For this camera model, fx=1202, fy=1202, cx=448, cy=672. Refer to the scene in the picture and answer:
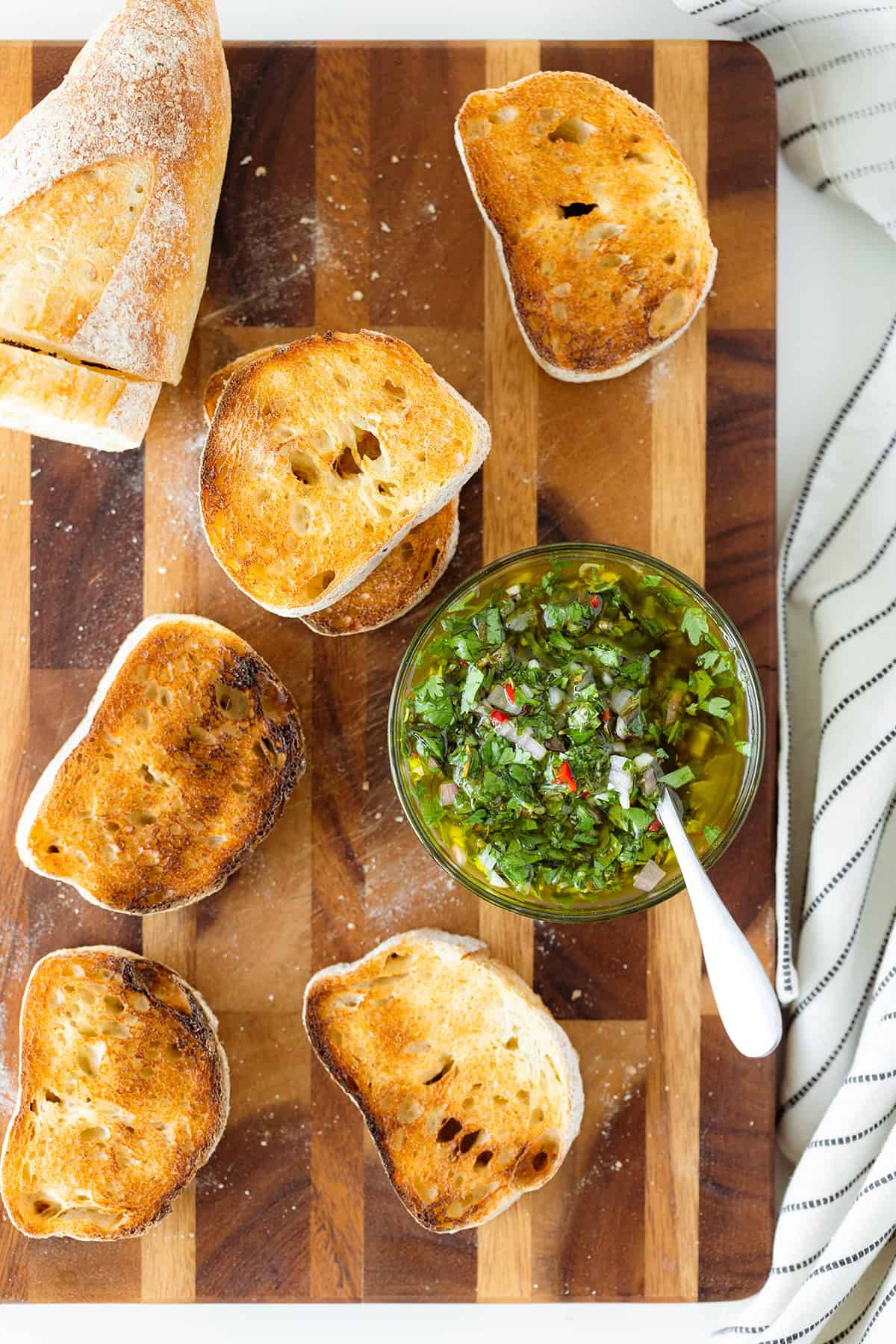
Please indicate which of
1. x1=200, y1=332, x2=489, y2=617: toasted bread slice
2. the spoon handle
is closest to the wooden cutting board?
x1=200, y1=332, x2=489, y2=617: toasted bread slice

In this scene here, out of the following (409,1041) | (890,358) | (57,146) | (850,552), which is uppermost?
(57,146)

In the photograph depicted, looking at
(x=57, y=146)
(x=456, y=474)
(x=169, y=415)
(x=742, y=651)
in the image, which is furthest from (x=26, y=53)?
(x=742, y=651)

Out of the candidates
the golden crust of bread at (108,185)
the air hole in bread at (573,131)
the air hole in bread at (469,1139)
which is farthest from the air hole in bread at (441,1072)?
the air hole in bread at (573,131)

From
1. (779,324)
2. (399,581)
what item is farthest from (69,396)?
(779,324)

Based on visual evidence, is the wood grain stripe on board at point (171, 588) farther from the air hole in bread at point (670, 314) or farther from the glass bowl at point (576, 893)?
the air hole in bread at point (670, 314)

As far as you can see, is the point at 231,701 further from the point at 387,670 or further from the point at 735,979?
the point at 735,979

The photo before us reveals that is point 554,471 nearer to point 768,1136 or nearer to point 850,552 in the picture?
point 850,552
